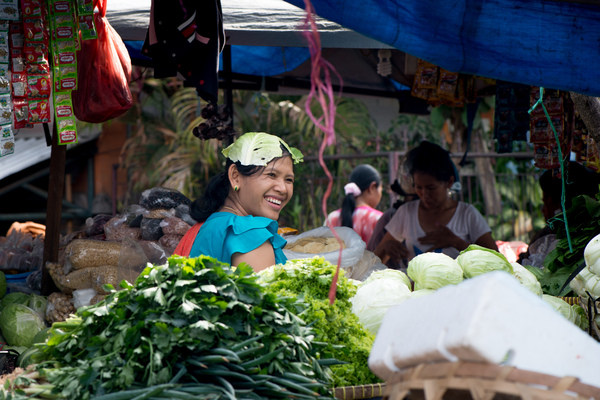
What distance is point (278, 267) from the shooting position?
2154 mm

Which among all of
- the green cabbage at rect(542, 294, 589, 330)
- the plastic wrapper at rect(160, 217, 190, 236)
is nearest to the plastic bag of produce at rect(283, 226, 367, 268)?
the plastic wrapper at rect(160, 217, 190, 236)

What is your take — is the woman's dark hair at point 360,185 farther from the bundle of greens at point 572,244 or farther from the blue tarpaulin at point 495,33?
the blue tarpaulin at point 495,33

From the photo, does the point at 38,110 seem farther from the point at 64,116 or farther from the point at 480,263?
the point at 480,263

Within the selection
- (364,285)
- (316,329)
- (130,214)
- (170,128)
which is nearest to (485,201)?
(170,128)

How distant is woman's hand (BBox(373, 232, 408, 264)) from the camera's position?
5277mm

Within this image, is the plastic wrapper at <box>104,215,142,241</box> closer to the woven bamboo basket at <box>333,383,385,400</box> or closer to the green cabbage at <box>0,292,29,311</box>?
the green cabbage at <box>0,292,29,311</box>

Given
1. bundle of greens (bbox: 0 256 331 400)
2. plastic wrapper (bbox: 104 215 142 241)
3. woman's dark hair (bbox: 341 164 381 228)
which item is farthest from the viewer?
woman's dark hair (bbox: 341 164 381 228)

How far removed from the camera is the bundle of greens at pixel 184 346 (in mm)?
1483

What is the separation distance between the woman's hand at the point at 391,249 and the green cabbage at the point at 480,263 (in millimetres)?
2556

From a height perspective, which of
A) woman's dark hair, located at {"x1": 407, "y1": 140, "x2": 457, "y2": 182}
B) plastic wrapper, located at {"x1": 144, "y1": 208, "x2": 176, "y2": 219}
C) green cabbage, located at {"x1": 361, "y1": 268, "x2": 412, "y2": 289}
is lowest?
plastic wrapper, located at {"x1": 144, "y1": 208, "x2": 176, "y2": 219}

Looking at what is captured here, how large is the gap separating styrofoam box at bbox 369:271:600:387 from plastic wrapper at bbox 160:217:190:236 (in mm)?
2778

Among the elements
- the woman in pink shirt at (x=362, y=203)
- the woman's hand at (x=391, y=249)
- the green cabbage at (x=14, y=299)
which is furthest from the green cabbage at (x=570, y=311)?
the woman in pink shirt at (x=362, y=203)

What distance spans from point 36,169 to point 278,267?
908cm

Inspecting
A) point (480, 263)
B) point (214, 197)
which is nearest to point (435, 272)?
point (480, 263)
